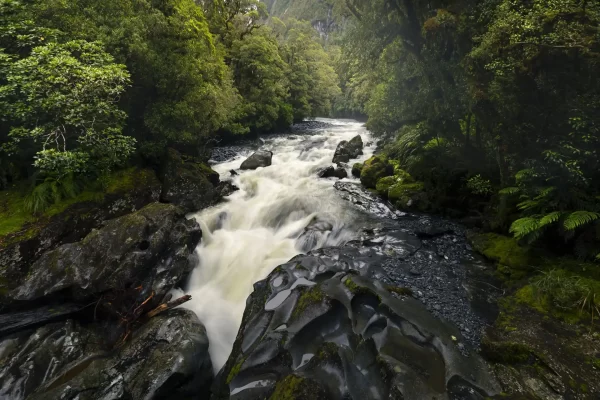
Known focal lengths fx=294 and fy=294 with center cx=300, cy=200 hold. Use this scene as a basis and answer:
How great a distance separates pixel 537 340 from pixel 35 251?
11598 millimetres

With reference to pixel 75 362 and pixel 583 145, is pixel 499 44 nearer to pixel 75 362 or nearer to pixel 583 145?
pixel 583 145

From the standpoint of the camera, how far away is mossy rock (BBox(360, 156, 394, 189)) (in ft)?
48.5

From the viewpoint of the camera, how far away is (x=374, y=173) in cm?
1498

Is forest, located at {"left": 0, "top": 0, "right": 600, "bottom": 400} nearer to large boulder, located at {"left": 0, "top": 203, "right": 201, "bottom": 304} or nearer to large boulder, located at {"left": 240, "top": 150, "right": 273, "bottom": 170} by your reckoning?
large boulder, located at {"left": 0, "top": 203, "right": 201, "bottom": 304}

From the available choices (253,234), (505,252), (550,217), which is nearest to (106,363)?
(253,234)

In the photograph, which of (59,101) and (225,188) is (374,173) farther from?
(59,101)

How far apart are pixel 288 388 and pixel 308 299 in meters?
1.80

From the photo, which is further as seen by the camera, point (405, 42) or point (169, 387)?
point (405, 42)

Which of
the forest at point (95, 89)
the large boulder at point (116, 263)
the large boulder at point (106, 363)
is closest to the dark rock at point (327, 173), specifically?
the forest at point (95, 89)

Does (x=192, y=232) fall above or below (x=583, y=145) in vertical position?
below

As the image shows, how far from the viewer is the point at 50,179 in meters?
9.04

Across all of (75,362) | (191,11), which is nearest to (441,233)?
(75,362)

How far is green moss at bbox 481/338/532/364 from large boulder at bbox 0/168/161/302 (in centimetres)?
1038

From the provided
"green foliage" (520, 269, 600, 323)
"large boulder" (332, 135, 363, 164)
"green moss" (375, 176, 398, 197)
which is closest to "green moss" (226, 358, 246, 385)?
"green foliage" (520, 269, 600, 323)
